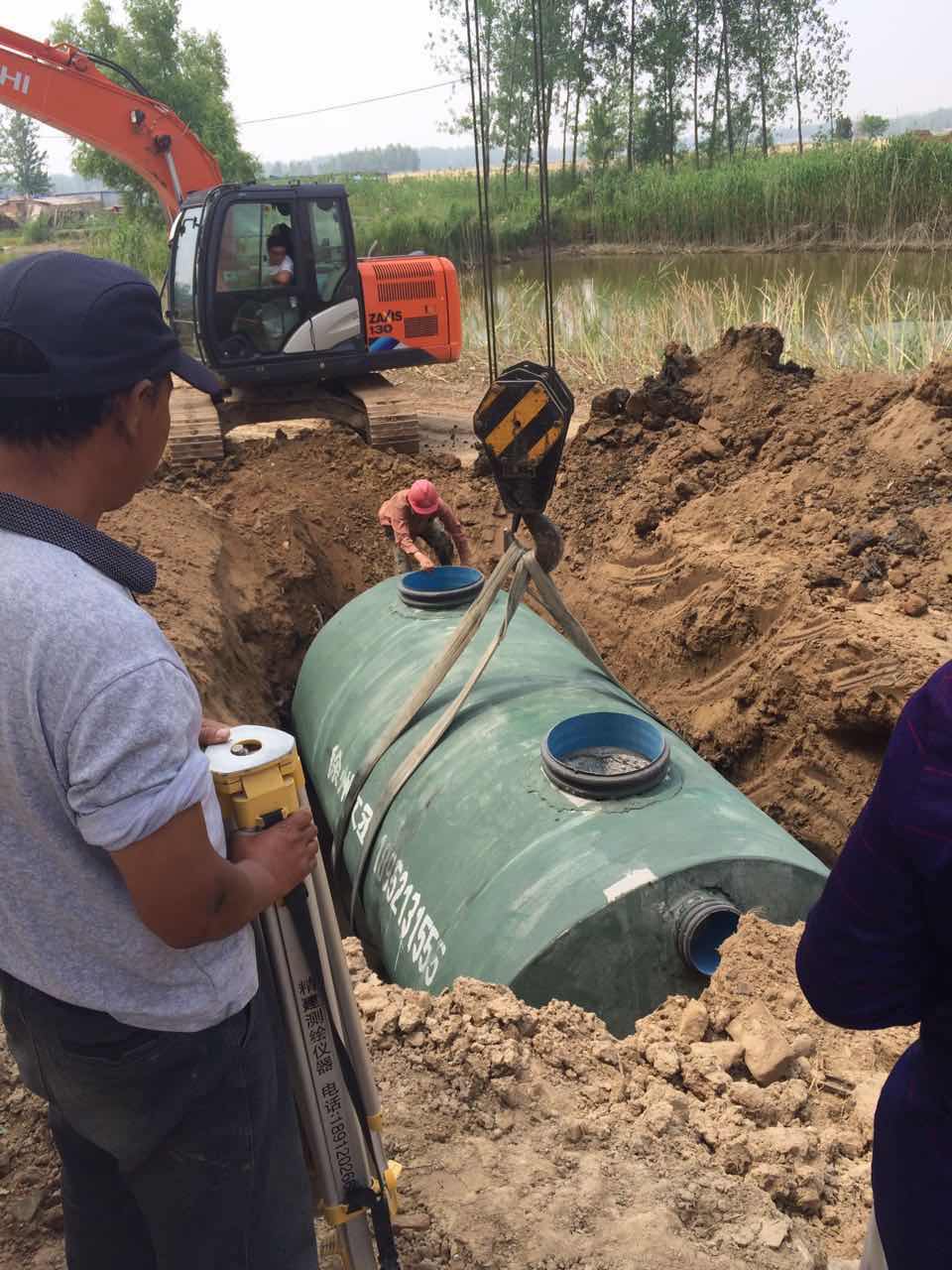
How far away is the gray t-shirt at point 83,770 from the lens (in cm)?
136

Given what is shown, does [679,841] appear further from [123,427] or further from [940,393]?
[940,393]

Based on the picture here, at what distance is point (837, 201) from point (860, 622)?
22575 millimetres

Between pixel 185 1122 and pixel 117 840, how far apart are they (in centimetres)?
59

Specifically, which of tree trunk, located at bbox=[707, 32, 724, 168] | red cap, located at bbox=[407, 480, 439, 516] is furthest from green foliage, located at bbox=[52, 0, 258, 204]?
red cap, located at bbox=[407, 480, 439, 516]

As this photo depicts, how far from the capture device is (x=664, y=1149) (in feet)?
8.64

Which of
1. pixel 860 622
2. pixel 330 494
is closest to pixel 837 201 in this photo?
pixel 330 494

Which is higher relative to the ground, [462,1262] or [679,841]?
[679,841]

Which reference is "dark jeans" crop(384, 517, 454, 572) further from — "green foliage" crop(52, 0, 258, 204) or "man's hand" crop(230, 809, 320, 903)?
"green foliage" crop(52, 0, 258, 204)

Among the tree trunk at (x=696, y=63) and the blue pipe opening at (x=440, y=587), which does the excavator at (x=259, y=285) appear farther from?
the tree trunk at (x=696, y=63)

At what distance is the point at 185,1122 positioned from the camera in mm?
1664

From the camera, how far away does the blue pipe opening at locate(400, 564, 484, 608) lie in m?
5.79

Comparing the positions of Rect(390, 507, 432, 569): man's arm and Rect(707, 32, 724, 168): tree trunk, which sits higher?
Rect(707, 32, 724, 168): tree trunk

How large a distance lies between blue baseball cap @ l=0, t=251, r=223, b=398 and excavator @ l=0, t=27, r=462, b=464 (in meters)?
8.80

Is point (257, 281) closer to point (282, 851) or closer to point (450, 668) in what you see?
point (450, 668)
